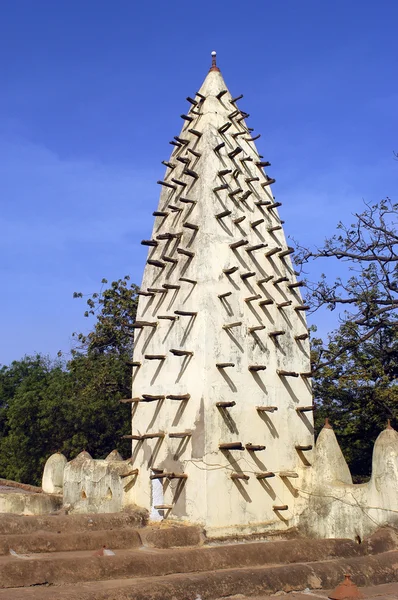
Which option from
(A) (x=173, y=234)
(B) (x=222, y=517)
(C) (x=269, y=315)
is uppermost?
(A) (x=173, y=234)

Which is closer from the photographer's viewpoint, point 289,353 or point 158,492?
point 158,492

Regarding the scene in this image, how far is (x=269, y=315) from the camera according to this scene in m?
10.2

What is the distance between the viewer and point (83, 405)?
77.8 ft

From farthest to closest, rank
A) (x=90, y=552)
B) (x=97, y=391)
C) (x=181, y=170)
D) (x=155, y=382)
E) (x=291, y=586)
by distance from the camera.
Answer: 1. (x=97, y=391)
2. (x=181, y=170)
3. (x=155, y=382)
4. (x=90, y=552)
5. (x=291, y=586)

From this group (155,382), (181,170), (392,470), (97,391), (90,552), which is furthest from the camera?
(97,391)

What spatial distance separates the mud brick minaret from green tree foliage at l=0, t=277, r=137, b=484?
34.4ft

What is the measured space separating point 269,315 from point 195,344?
1.54 meters

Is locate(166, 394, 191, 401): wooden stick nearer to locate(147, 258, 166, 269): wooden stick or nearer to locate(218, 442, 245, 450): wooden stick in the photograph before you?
locate(218, 442, 245, 450): wooden stick

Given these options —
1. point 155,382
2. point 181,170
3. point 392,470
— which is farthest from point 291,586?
point 181,170

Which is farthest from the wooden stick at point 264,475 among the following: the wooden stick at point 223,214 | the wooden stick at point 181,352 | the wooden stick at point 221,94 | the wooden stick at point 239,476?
the wooden stick at point 221,94

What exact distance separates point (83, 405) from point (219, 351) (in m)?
15.4

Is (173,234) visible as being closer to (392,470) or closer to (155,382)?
(155,382)

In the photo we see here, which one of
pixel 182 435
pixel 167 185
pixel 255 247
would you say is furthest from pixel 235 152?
pixel 182 435

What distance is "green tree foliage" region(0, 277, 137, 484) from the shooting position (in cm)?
2259
